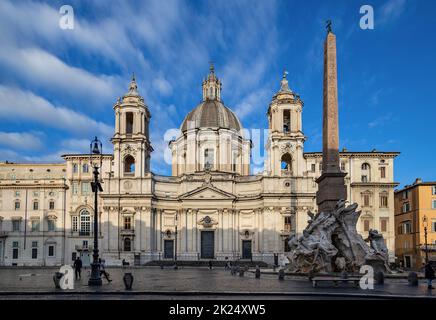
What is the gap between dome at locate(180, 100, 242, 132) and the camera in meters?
71.8

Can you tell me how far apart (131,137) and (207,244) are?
57.8ft

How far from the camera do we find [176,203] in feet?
214

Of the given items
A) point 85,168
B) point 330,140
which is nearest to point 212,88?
point 85,168

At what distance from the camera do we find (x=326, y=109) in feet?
95.2

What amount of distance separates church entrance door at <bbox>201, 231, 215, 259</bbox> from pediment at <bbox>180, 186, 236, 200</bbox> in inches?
190

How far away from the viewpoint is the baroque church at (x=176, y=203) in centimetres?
6159

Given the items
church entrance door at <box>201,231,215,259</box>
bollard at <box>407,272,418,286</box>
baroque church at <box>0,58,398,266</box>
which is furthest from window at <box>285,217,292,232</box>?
bollard at <box>407,272,418,286</box>

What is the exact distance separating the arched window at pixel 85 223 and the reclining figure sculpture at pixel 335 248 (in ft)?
135

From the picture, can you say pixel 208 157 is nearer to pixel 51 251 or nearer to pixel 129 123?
pixel 129 123

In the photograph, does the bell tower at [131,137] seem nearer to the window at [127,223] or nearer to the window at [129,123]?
the window at [129,123]

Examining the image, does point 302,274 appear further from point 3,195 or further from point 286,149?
point 3,195
